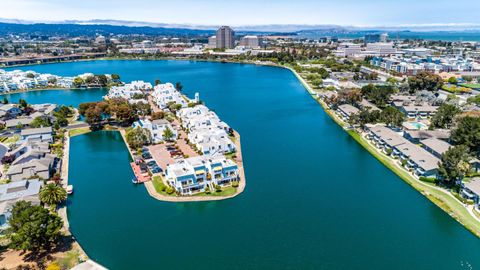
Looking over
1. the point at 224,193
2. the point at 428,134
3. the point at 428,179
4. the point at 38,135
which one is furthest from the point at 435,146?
the point at 38,135

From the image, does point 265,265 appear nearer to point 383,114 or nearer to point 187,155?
point 187,155

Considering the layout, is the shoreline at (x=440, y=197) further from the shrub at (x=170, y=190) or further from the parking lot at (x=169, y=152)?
the shrub at (x=170, y=190)

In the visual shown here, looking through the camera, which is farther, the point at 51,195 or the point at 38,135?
the point at 38,135

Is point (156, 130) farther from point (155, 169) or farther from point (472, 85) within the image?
point (472, 85)

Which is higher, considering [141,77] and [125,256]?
[141,77]

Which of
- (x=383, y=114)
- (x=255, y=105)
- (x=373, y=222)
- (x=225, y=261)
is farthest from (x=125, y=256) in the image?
(x=255, y=105)

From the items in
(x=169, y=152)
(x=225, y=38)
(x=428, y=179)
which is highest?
(x=225, y=38)
